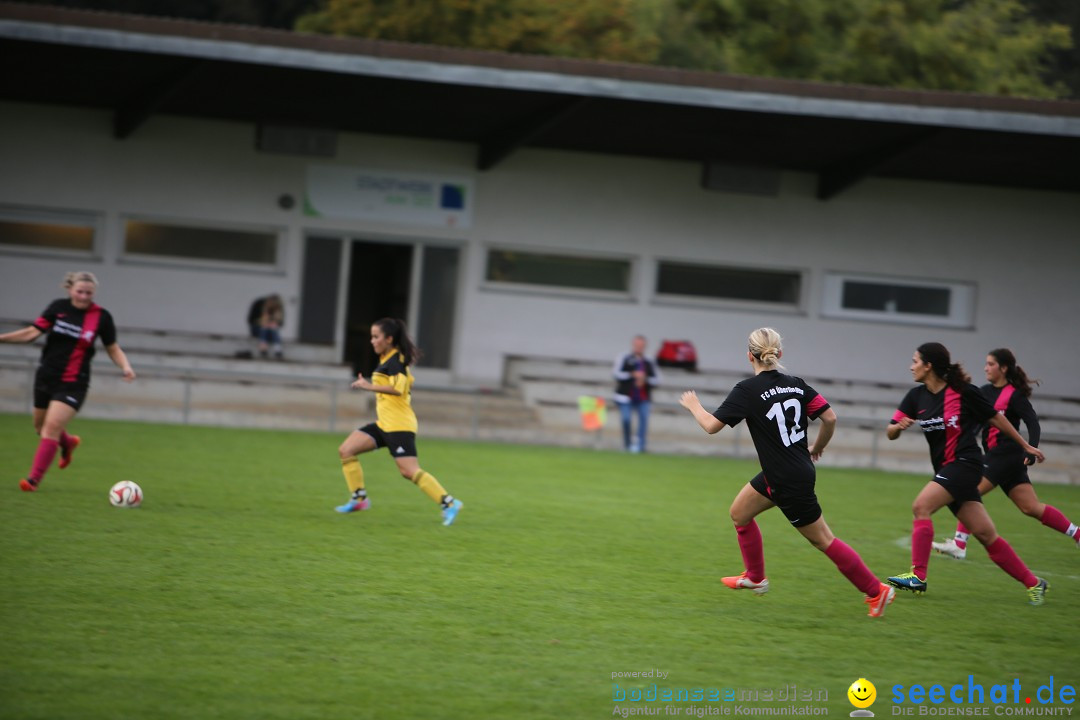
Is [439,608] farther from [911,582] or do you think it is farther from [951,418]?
[951,418]

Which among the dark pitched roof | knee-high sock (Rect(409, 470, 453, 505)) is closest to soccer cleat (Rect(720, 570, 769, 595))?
knee-high sock (Rect(409, 470, 453, 505))

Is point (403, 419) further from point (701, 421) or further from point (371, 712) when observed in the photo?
point (371, 712)

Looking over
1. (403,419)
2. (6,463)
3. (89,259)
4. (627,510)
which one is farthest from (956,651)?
(89,259)

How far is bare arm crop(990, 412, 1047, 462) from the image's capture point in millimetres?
7958

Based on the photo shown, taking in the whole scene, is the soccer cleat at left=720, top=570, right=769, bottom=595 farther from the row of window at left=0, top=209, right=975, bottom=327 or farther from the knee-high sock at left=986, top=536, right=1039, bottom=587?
the row of window at left=0, top=209, right=975, bottom=327

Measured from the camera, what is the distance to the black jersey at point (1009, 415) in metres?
9.31

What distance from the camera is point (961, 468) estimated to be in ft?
25.9

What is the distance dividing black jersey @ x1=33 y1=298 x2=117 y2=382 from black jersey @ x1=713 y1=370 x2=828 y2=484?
5.96m

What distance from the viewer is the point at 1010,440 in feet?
30.8

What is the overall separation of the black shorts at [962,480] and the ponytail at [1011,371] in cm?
164

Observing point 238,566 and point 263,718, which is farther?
point 238,566

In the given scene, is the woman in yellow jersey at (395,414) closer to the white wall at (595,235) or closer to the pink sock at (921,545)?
the pink sock at (921,545)

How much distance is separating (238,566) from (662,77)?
12.9m

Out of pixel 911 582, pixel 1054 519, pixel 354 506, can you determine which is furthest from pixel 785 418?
pixel 354 506
